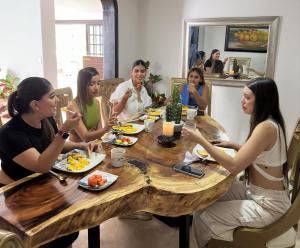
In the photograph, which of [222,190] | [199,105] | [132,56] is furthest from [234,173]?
[132,56]

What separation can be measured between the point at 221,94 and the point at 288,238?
2.60 m

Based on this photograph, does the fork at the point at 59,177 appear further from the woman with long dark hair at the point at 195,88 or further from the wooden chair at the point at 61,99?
the woman with long dark hair at the point at 195,88

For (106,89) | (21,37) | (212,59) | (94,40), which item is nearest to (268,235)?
(106,89)

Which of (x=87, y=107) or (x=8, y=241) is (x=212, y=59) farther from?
(x=8, y=241)

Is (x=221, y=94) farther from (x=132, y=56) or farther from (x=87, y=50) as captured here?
(x=87, y=50)

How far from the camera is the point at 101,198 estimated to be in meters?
1.21

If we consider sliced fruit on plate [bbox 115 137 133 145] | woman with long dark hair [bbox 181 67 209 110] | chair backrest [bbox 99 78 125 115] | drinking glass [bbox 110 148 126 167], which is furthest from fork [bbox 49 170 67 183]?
woman with long dark hair [bbox 181 67 209 110]

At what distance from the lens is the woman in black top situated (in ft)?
4.37

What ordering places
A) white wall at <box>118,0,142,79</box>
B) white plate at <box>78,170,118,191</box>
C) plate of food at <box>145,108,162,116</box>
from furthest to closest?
white wall at <box>118,0,142,79</box>
plate of food at <box>145,108,162,116</box>
white plate at <box>78,170,118,191</box>

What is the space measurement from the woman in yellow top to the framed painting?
7.22 feet

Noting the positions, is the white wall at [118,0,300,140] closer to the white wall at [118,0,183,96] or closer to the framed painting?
the white wall at [118,0,183,96]

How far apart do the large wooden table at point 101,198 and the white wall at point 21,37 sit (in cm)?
214

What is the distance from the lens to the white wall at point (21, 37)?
123 inches

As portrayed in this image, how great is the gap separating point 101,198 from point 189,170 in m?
0.50
